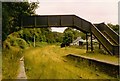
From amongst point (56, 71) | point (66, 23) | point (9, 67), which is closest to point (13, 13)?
point (66, 23)

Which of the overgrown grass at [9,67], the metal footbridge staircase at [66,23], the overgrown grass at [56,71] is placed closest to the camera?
the overgrown grass at [9,67]

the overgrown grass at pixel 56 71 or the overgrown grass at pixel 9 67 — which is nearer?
the overgrown grass at pixel 9 67

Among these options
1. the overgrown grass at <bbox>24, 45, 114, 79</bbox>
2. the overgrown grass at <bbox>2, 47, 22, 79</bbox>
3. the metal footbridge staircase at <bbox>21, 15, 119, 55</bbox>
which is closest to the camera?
the overgrown grass at <bbox>2, 47, 22, 79</bbox>

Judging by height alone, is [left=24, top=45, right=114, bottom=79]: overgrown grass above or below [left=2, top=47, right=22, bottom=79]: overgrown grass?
below

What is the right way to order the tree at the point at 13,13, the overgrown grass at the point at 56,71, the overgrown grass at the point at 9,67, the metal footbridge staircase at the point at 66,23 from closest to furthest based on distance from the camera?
the overgrown grass at the point at 9,67 < the overgrown grass at the point at 56,71 < the tree at the point at 13,13 < the metal footbridge staircase at the point at 66,23

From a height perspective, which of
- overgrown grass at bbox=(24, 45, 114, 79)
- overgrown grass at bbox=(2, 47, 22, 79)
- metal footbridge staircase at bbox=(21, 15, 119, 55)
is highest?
metal footbridge staircase at bbox=(21, 15, 119, 55)

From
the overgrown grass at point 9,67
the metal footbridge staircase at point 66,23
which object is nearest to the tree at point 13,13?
the metal footbridge staircase at point 66,23

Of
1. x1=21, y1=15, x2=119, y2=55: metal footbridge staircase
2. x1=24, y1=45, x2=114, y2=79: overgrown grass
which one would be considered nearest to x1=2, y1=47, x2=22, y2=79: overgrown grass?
x1=24, y1=45, x2=114, y2=79: overgrown grass

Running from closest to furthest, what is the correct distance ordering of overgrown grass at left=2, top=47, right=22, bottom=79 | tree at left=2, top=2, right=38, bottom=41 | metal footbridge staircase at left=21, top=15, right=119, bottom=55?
overgrown grass at left=2, top=47, right=22, bottom=79 < tree at left=2, top=2, right=38, bottom=41 < metal footbridge staircase at left=21, top=15, right=119, bottom=55

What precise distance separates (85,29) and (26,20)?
731 cm

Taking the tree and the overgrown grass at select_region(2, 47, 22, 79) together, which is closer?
the overgrown grass at select_region(2, 47, 22, 79)

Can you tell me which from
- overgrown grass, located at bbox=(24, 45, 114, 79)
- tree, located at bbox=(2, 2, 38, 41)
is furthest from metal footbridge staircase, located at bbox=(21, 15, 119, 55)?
overgrown grass, located at bbox=(24, 45, 114, 79)

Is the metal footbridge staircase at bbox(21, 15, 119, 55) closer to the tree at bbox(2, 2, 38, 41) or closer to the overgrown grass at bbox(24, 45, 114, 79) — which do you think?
the tree at bbox(2, 2, 38, 41)

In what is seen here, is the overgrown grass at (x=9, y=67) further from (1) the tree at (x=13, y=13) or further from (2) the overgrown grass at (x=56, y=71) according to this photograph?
(1) the tree at (x=13, y=13)
